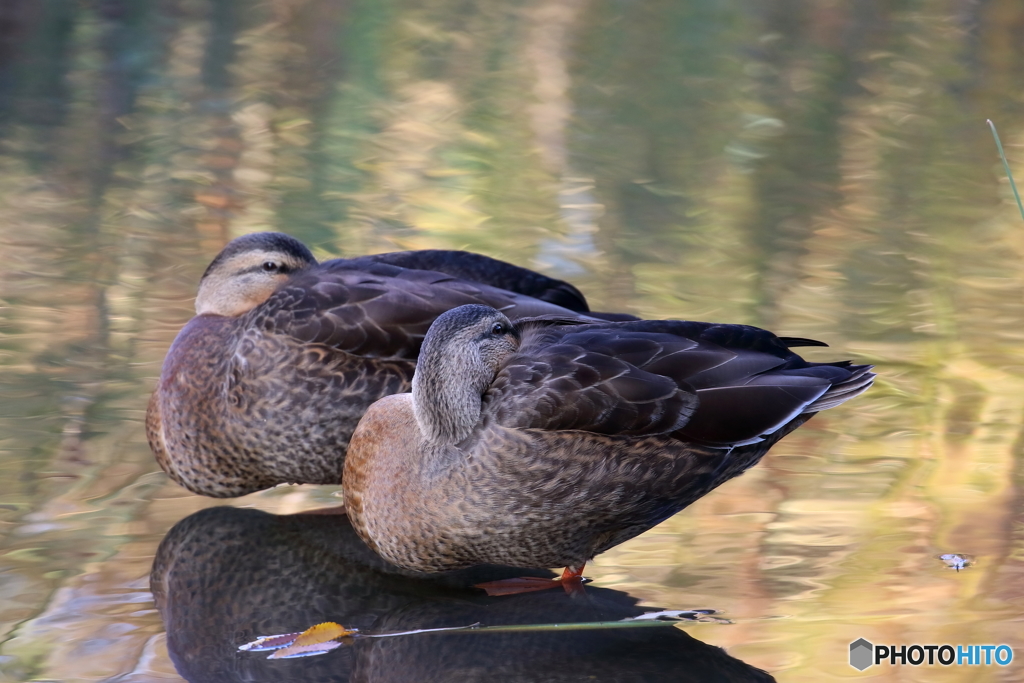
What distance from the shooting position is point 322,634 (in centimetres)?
333

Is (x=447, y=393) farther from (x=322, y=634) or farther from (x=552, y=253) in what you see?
(x=552, y=253)

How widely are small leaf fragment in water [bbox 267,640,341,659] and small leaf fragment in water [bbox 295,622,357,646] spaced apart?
0.01 meters

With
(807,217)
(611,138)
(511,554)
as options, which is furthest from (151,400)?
(611,138)

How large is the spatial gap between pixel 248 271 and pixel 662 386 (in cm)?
174

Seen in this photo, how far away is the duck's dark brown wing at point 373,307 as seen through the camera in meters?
4.03

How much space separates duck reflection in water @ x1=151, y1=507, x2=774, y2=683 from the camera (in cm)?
317

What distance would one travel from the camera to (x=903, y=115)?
8547 millimetres

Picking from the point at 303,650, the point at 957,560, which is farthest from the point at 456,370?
the point at 957,560

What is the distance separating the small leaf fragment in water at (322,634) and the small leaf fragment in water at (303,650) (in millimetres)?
14

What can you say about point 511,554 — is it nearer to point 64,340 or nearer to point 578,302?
point 578,302

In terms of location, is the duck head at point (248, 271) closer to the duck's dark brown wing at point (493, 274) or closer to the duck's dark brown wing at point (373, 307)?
the duck's dark brown wing at point (373, 307)

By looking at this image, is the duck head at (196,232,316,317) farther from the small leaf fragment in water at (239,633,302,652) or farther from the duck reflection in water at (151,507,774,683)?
the small leaf fragment in water at (239,633,302,652)

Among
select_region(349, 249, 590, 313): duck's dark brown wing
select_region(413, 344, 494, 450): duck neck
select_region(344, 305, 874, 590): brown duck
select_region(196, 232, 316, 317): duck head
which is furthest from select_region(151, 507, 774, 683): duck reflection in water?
select_region(349, 249, 590, 313): duck's dark brown wing

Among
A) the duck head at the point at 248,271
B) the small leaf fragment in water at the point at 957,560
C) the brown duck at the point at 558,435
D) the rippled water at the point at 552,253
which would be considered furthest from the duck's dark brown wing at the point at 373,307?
the small leaf fragment in water at the point at 957,560
